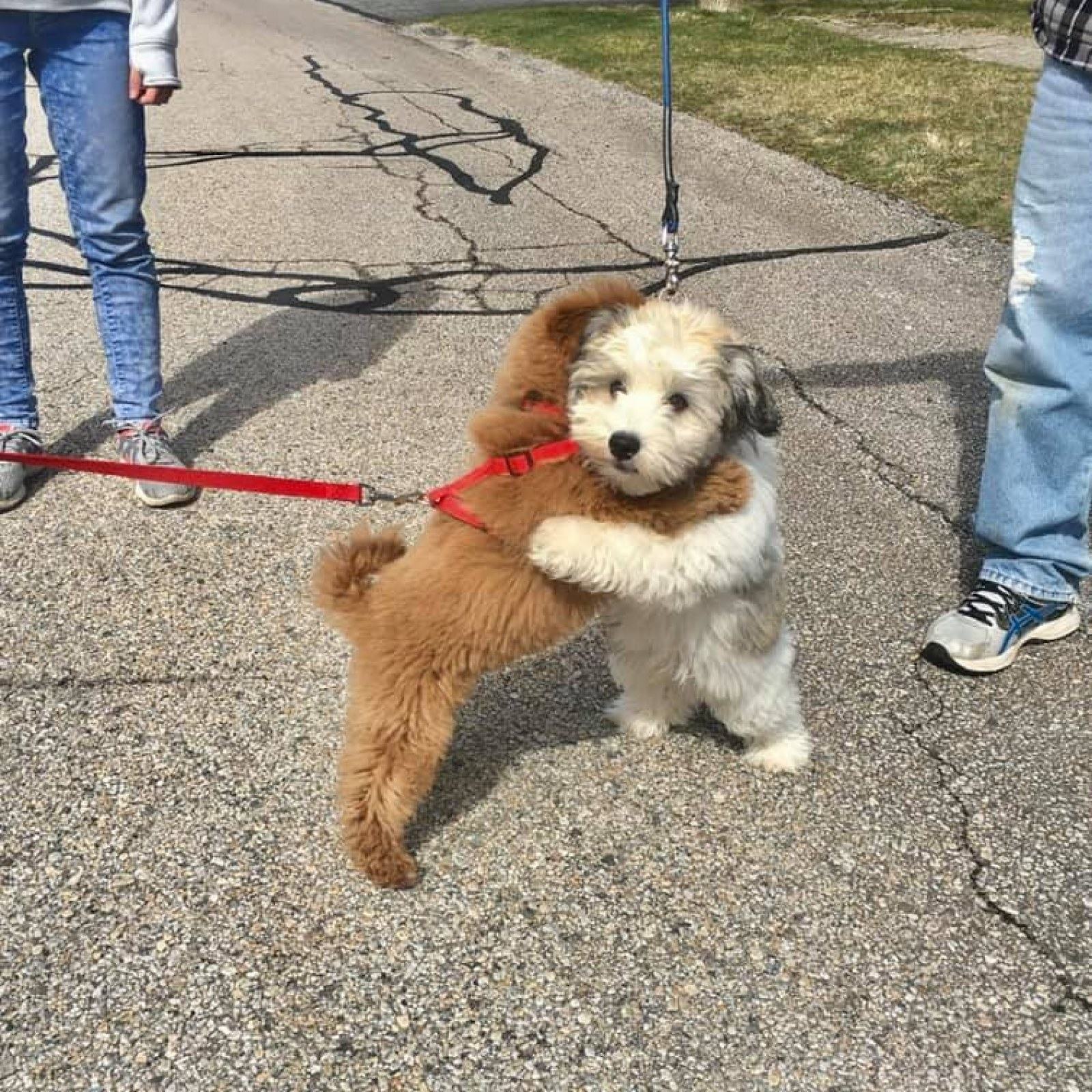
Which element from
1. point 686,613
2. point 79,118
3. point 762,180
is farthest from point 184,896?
point 762,180

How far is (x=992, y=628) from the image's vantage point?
3244 millimetres

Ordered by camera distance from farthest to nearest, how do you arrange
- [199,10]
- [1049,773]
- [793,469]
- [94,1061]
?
[199,10]
[793,469]
[1049,773]
[94,1061]

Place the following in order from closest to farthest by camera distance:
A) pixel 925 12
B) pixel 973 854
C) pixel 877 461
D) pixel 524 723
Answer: pixel 973 854
pixel 524 723
pixel 877 461
pixel 925 12

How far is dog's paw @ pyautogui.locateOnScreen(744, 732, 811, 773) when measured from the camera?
111 inches

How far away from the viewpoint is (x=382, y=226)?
24.8 ft

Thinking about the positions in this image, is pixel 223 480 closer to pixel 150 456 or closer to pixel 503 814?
pixel 503 814

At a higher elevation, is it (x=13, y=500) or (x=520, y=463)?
(x=520, y=463)

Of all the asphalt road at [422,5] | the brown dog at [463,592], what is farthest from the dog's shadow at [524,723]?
the asphalt road at [422,5]

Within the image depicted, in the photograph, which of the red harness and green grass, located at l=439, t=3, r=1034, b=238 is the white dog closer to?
the red harness

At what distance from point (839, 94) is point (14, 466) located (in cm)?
940

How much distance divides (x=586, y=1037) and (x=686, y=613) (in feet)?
2.87

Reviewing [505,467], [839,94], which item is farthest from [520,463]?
[839,94]

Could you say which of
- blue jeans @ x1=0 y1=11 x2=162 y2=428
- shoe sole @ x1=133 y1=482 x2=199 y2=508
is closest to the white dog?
shoe sole @ x1=133 y1=482 x2=199 y2=508

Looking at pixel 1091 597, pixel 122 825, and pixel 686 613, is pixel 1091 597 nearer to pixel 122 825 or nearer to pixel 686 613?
pixel 686 613
